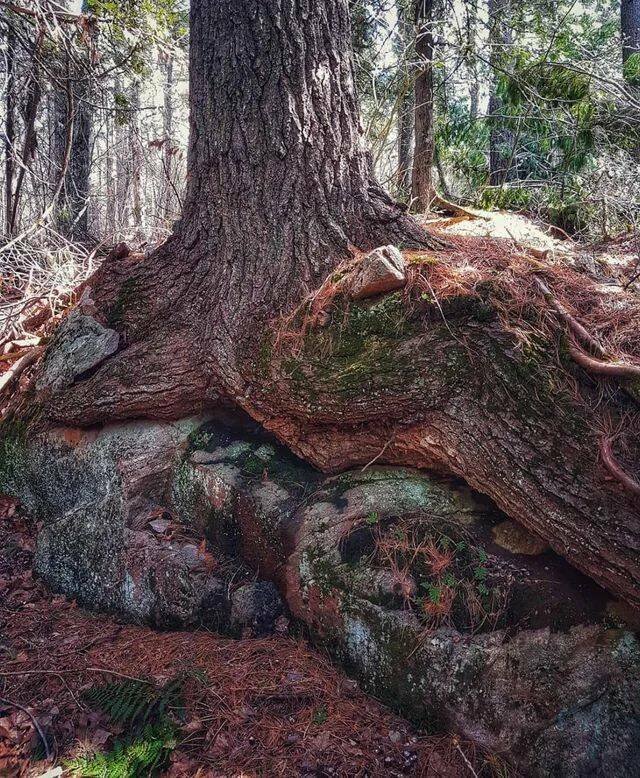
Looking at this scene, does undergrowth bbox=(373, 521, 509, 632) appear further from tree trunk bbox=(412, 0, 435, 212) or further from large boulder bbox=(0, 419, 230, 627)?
tree trunk bbox=(412, 0, 435, 212)

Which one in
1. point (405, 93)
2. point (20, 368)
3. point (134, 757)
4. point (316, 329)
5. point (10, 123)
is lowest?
point (134, 757)

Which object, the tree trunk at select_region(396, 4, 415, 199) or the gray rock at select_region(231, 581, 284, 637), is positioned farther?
the tree trunk at select_region(396, 4, 415, 199)

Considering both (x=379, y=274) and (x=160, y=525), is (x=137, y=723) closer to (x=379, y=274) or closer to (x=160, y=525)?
(x=160, y=525)

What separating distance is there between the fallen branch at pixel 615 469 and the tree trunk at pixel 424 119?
4.55 m

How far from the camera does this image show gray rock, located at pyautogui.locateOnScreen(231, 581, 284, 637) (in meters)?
2.92

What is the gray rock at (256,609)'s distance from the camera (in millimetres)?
2916

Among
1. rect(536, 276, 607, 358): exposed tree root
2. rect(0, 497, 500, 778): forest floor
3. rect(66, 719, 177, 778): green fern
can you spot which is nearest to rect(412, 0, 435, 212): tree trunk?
rect(536, 276, 607, 358): exposed tree root

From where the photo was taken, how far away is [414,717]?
7.91 feet

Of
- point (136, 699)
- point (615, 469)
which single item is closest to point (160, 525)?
point (136, 699)

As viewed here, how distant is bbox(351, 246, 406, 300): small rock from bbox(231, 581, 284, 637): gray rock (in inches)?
67.8

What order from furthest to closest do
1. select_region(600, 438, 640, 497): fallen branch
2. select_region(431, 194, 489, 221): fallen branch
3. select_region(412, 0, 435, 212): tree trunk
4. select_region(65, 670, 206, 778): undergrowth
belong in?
select_region(412, 0, 435, 212): tree trunk
select_region(431, 194, 489, 221): fallen branch
select_region(65, 670, 206, 778): undergrowth
select_region(600, 438, 640, 497): fallen branch

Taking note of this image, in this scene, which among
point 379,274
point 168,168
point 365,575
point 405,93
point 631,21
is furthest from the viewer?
point 631,21

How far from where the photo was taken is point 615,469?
7.11ft

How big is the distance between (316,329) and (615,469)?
5.34ft
